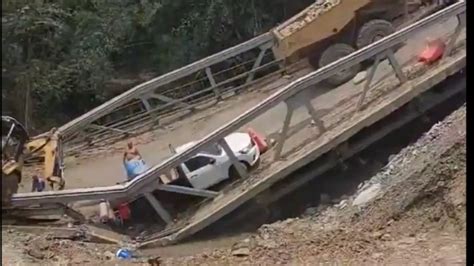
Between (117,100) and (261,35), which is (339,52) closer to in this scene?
(261,35)

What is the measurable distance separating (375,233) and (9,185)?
3022 mm

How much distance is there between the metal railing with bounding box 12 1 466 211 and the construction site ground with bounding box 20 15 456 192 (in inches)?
7.9

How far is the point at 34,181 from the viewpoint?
8641mm

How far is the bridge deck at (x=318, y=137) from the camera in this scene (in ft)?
27.8

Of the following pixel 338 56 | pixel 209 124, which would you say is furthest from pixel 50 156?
pixel 338 56

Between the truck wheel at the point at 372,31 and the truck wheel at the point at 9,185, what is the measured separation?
4.79m

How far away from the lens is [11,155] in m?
6.75

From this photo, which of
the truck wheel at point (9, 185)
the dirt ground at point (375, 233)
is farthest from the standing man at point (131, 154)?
the truck wheel at point (9, 185)

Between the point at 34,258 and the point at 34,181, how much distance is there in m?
1.81

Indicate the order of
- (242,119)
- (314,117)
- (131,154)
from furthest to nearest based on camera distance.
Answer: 1. (131,154)
2. (314,117)
3. (242,119)

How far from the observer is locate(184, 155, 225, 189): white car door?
8.70 meters

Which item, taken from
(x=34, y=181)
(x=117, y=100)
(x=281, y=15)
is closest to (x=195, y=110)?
(x=117, y=100)

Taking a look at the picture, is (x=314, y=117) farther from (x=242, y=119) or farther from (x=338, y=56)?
(x=338, y=56)

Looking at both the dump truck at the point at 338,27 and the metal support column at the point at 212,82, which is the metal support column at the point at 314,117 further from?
the metal support column at the point at 212,82
